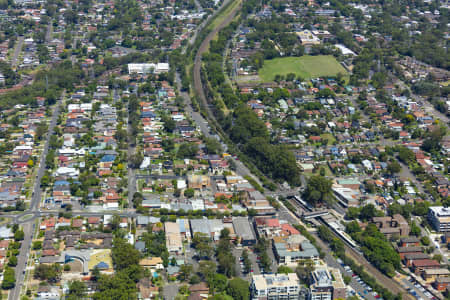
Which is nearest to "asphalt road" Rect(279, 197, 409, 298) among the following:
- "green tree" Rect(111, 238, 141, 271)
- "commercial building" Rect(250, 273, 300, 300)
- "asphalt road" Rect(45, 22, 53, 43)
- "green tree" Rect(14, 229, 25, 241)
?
"commercial building" Rect(250, 273, 300, 300)

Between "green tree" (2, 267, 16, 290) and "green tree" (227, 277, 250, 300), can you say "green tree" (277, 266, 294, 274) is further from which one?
"green tree" (2, 267, 16, 290)

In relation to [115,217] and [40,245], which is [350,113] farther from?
[40,245]

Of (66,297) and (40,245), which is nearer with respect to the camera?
(66,297)

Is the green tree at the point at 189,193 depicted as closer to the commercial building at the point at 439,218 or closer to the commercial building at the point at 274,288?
the commercial building at the point at 274,288

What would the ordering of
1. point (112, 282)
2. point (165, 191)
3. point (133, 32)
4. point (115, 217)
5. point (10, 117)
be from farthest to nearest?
point (133, 32)
point (10, 117)
point (165, 191)
point (115, 217)
point (112, 282)

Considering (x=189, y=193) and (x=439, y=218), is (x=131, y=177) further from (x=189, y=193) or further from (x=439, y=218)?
(x=439, y=218)

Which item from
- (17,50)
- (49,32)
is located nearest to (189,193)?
(17,50)

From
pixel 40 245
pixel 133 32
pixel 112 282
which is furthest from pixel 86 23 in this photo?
pixel 112 282
